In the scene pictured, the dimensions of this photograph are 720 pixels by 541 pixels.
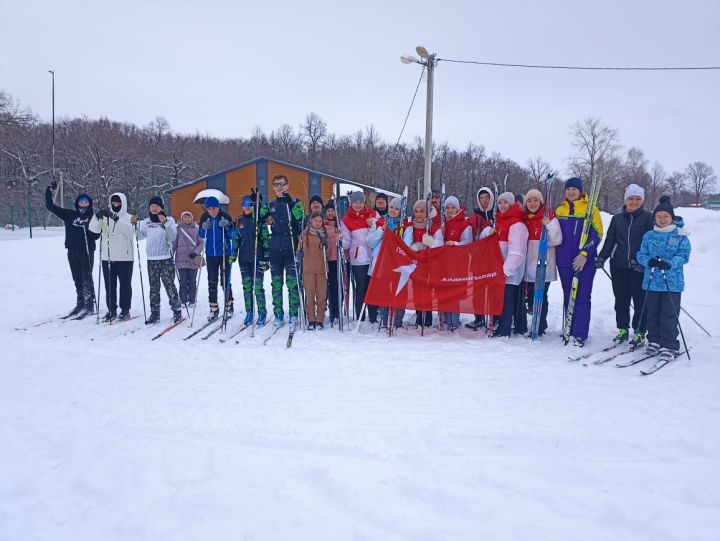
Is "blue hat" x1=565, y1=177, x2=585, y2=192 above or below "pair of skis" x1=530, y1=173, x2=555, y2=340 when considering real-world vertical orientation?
above

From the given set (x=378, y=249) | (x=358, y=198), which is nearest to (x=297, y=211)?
(x=358, y=198)

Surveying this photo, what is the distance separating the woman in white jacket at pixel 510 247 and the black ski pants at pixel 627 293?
4.03 ft

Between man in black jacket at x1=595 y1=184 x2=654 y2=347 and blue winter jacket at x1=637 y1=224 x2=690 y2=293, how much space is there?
0.27 meters

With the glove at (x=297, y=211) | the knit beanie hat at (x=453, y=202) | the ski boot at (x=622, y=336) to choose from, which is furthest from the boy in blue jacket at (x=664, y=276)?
the glove at (x=297, y=211)

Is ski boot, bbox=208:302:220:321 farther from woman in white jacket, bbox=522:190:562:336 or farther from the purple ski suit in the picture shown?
the purple ski suit

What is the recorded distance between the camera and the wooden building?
33156mm

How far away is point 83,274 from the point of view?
771cm

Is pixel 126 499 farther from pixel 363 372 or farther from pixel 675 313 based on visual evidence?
pixel 675 313

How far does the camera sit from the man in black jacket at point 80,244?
24.8 ft

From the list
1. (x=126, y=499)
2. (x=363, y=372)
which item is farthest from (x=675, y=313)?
(x=126, y=499)

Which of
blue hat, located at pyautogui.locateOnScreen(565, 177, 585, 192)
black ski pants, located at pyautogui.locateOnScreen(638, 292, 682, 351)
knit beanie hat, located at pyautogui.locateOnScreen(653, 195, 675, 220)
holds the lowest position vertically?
black ski pants, located at pyautogui.locateOnScreen(638, 292, 682, 351)

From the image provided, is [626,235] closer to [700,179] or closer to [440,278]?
[440,278]

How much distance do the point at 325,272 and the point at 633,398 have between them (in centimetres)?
438

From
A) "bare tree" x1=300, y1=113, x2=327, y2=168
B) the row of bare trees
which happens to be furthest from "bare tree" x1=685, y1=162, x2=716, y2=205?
"bare tree" x1=300, y1=113, x2=327, y2=168
